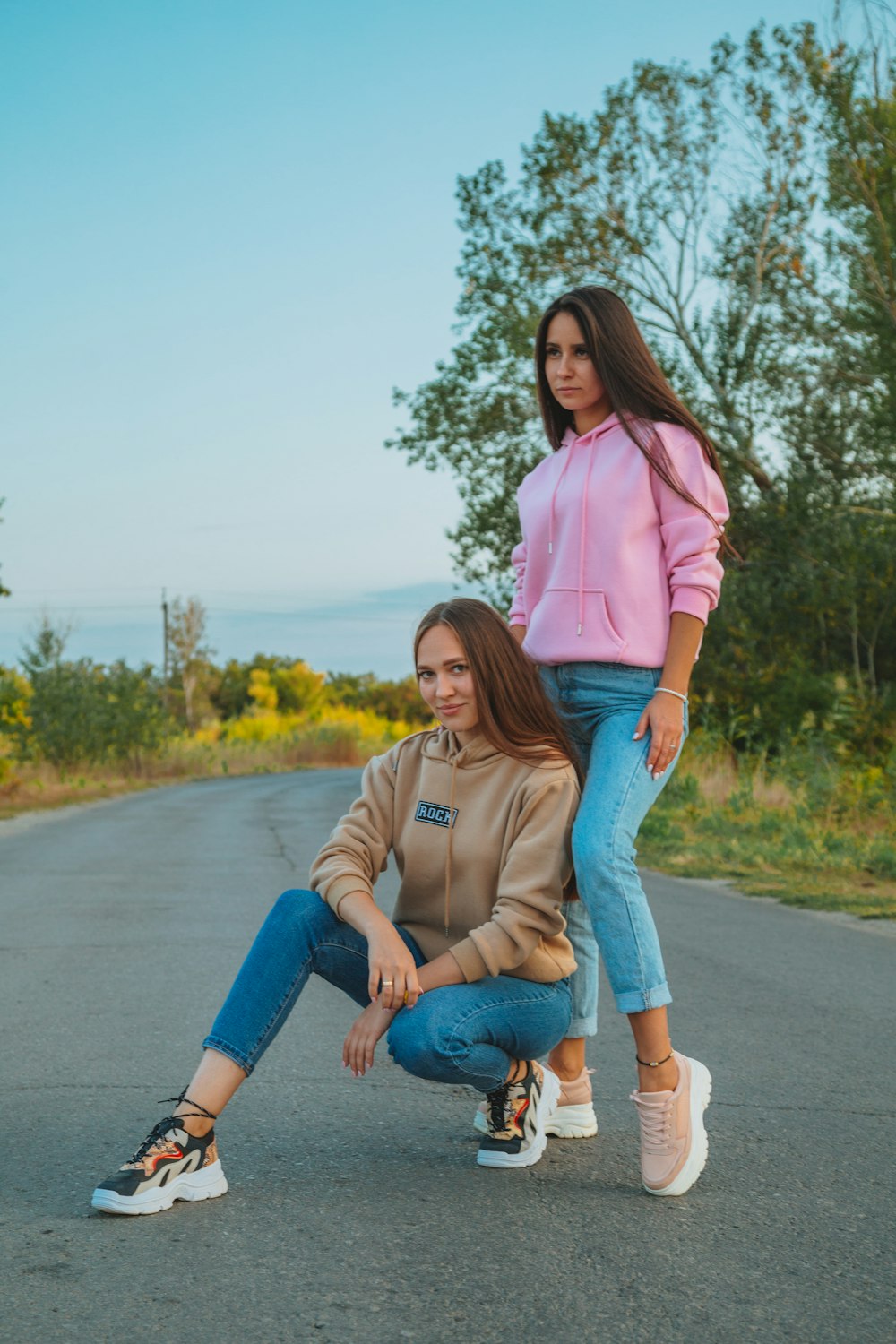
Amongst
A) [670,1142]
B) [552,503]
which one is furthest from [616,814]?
[552,503]

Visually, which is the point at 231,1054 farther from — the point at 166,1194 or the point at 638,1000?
the point at 638,1000

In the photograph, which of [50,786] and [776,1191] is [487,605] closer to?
[776,1191]

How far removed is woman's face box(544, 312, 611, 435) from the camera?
336 centimetres

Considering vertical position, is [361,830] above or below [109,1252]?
above

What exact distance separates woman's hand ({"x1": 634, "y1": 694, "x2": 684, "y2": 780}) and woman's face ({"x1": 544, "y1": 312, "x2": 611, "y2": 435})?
2.58 feet

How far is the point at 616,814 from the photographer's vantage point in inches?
118

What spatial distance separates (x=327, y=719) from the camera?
58.7 metres

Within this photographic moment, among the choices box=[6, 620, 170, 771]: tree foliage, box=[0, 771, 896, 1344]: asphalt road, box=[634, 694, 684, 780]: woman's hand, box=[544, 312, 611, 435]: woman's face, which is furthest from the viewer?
box=[6, 620, 170, 771]: tree foliage

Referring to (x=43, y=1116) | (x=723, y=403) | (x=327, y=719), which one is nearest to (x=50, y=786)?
(x=723, y=403)

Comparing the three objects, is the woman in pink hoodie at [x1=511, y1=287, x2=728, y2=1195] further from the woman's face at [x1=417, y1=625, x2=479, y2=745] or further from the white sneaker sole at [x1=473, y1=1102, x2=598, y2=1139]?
the woman's face at [x1=417, y1=625, x2=479, y2=745]

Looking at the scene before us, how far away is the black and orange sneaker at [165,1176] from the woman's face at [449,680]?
3.45ft

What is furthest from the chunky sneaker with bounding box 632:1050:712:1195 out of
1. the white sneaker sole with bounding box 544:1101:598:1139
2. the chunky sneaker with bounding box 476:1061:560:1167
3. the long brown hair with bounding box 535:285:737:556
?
the long brown hair with bounding box 535:285:737:556

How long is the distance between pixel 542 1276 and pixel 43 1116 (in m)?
1.66

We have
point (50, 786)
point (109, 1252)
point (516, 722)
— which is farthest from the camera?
point (50, 786)
